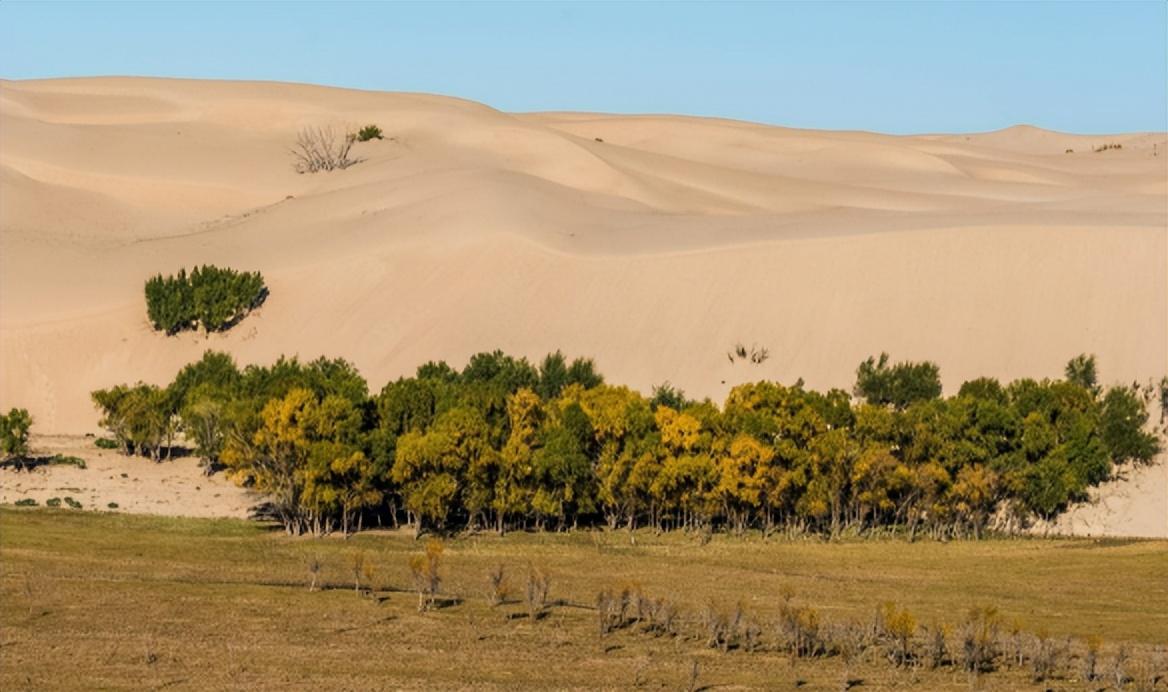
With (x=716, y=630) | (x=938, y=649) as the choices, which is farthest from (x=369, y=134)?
(x=938, y=649)

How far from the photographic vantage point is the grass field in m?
40.7

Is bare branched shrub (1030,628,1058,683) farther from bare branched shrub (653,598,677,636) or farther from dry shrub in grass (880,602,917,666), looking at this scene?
bare branched shrub (653,598,677,636)

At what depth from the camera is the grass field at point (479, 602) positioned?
133ft

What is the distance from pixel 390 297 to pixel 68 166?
47470 millimetres

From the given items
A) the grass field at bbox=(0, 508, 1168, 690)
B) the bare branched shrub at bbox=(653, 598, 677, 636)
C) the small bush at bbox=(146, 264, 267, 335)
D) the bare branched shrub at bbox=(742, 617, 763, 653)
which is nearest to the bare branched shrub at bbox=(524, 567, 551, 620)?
the grass field at bbox=(0, 508, 1168, 690)

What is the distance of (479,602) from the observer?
50.7 m

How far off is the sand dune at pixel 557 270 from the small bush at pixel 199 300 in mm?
833

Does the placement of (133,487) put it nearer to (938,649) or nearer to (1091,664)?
(938,649)

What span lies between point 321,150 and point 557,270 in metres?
52.4

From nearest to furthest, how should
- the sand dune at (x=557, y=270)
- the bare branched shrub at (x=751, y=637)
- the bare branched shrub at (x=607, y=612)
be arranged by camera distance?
1. the bare branched shrub at (x=751, y=637)
2. the bare branched shrub at (x=607, y=612)
3. the sand dune at (x=557, y=270)

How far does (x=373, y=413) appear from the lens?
69875 millimetres

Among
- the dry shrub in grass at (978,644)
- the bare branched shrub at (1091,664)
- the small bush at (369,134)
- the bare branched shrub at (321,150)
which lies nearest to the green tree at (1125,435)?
the dry shrub in grass at (978,644)

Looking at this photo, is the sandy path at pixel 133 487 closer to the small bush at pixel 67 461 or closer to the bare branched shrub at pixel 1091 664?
the small bush at pixel 67 461

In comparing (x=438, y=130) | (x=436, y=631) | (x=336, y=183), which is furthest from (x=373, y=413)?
(x=438, y=130)
